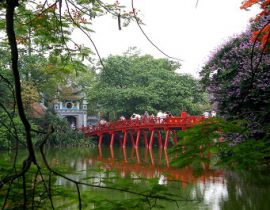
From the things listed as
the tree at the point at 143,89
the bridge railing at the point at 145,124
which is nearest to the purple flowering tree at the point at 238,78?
the bridge railing at the point at 145,124

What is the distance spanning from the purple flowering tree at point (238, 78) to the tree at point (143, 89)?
15911mm

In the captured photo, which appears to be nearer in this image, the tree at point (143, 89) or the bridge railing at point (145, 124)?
the bridge railing at point (145, 124)

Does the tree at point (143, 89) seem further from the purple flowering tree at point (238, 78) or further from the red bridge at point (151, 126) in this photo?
the purple flowering tree at point (238, 78)

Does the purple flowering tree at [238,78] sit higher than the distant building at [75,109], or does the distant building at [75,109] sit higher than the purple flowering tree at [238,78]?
the distant building at [75,109]

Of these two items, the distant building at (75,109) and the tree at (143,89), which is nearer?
the tree at (143,89)

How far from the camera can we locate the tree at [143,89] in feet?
87.1

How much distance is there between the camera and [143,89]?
87.7ft

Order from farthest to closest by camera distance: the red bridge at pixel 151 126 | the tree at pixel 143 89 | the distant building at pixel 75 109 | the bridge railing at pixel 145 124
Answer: the distant building at pixel 75 109, the tree at pixel 143 89, the red bridge at pixel 151 126, the bridge railing at pixel 145 124

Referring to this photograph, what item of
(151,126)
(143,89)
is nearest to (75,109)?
(143,89)

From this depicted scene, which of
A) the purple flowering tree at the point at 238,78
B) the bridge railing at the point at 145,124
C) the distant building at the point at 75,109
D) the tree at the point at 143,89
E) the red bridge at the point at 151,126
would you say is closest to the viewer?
the purple flowering tree at the point at 238,78

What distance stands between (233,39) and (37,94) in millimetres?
14747

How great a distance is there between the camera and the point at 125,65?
28031 mm

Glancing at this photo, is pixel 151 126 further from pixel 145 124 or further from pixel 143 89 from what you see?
pixel 143 89

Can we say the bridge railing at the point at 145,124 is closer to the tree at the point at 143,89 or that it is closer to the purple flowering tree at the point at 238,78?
the tree at the point at 143,89
